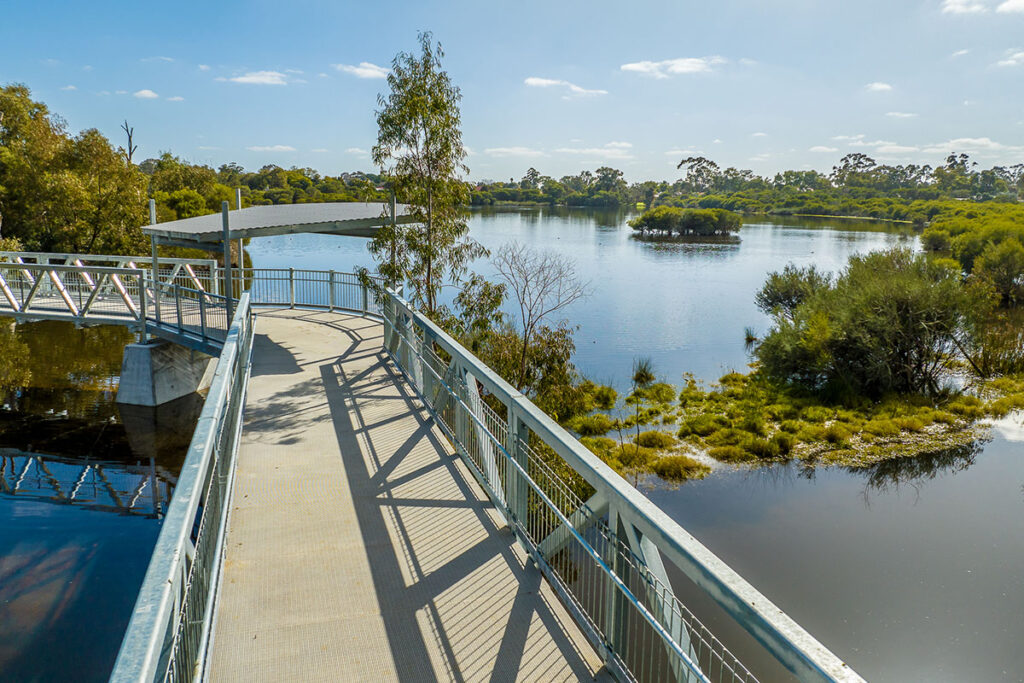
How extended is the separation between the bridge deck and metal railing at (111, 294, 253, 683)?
353 millimetres

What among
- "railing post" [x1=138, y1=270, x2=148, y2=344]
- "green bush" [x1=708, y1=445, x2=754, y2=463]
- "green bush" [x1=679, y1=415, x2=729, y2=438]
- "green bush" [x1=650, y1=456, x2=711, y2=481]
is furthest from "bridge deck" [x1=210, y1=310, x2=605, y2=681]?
"green bush" [x1=679, y1=415, x2=729, y2=438]

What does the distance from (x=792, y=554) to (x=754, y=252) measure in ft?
207

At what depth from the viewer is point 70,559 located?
39.9ft

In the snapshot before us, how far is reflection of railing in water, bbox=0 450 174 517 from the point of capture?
14.4 m

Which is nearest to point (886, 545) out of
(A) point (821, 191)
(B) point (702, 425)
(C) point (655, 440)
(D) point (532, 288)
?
(C) point (655, 440)

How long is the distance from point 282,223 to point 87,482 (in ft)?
23.9

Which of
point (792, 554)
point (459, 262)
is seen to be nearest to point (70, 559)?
point (459, 262)

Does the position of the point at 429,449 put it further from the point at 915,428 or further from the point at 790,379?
the point at 790,379

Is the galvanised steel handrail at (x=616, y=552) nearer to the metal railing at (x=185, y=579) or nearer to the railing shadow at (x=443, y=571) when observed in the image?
the railing shadow at (x=443, y=571)

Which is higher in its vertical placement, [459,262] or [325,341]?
[459,262]

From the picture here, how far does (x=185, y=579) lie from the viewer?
3.07 m

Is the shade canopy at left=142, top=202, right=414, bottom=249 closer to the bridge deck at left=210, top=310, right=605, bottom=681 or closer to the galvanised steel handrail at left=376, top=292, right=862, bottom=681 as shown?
the bridge deck at left=210, top=310, right=605, bottom=681

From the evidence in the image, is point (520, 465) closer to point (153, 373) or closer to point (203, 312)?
point (203, 312)

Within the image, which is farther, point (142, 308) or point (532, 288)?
point (532, 288)
